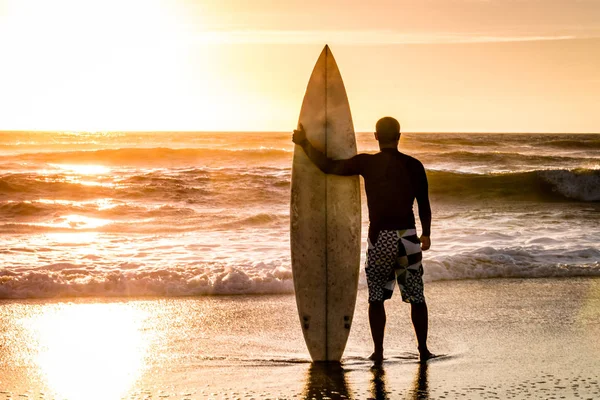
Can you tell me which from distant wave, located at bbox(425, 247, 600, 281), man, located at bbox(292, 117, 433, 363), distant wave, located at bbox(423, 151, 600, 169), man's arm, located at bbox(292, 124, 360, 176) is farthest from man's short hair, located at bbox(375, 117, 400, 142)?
distant wave, located at bbox(423, 151, 600, 169)

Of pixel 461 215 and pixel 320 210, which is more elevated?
pixel 320 210

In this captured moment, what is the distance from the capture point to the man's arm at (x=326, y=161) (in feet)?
15.6

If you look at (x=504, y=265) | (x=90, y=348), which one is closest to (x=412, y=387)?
(x=90, y=348)

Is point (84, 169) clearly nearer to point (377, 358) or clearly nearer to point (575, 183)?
point (575, 183)

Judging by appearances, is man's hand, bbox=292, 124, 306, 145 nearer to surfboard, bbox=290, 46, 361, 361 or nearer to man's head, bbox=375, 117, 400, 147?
surfboard, bbox=290, 46, 361, 361

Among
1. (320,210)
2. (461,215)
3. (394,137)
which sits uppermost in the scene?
(394,137)

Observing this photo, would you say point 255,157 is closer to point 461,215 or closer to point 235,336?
point 461,215

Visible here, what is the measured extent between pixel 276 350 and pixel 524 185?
17714 millimetres

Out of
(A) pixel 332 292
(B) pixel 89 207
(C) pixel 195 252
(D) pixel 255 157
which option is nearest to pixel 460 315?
(A) pixel 332 292

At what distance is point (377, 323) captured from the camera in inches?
185

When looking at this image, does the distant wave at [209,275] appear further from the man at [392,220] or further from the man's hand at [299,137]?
the man at [392,220]

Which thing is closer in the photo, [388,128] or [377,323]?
[388,128]

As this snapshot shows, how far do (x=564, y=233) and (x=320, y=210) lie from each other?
776 centimetres

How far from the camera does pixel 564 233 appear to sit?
1178cm
